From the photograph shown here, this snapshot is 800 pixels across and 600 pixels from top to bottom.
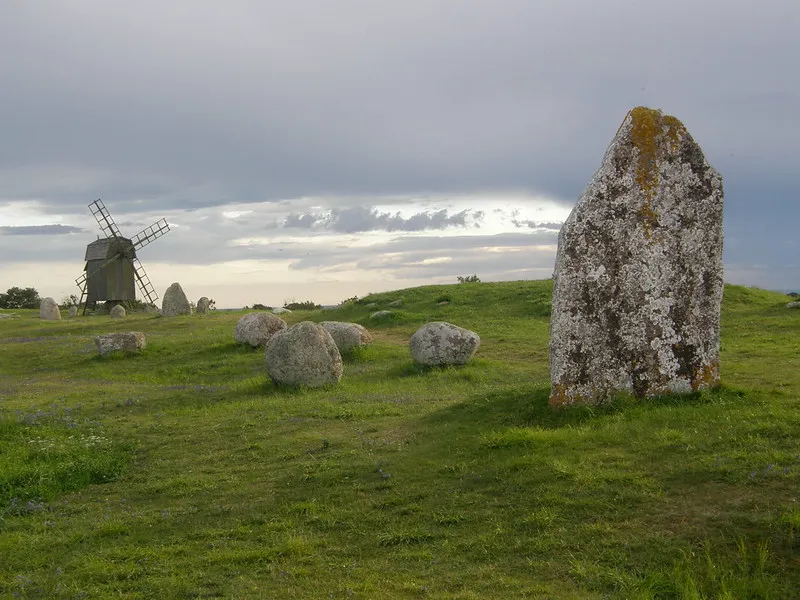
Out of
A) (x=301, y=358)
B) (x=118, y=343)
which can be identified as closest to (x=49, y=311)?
(x=118, y=343)

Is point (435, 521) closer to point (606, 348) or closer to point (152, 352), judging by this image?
point (606, 348)

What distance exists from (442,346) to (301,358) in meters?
4.80

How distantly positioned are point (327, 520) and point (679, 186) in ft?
30.5

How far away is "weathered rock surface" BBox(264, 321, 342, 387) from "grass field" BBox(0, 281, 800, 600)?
1.32m

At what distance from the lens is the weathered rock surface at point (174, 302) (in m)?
53.3

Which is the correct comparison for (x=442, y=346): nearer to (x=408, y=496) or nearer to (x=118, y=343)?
(x=408, y=496)

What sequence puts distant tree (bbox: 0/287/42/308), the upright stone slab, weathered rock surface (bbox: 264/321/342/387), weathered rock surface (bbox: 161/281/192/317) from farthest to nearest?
distant tree (bbox: 0/287/42/308)
weathered rock surface (bbox: 161/281/192/317)
weathered rock surface (bbox: 264/321/342/387)
the upright stone slab

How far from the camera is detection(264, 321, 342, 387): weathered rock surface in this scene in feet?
73.3

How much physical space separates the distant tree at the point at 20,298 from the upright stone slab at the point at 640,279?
79170 millimetres

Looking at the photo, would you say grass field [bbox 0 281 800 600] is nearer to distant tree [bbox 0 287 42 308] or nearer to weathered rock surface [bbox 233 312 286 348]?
weathered rock surface [bbox 233 312 286 348]

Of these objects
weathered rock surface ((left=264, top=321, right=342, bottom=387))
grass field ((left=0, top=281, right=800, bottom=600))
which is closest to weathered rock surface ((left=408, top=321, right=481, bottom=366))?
weathered rock surface ((left=264, top=321, right=342, bottom=387))

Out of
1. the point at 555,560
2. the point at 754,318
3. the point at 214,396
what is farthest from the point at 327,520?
the point at 754,318

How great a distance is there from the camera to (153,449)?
16.0 metres

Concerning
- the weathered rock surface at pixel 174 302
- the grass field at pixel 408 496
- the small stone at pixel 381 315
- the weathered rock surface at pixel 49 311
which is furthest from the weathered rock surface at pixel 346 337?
the weathered rock surface at pixel 49 311
